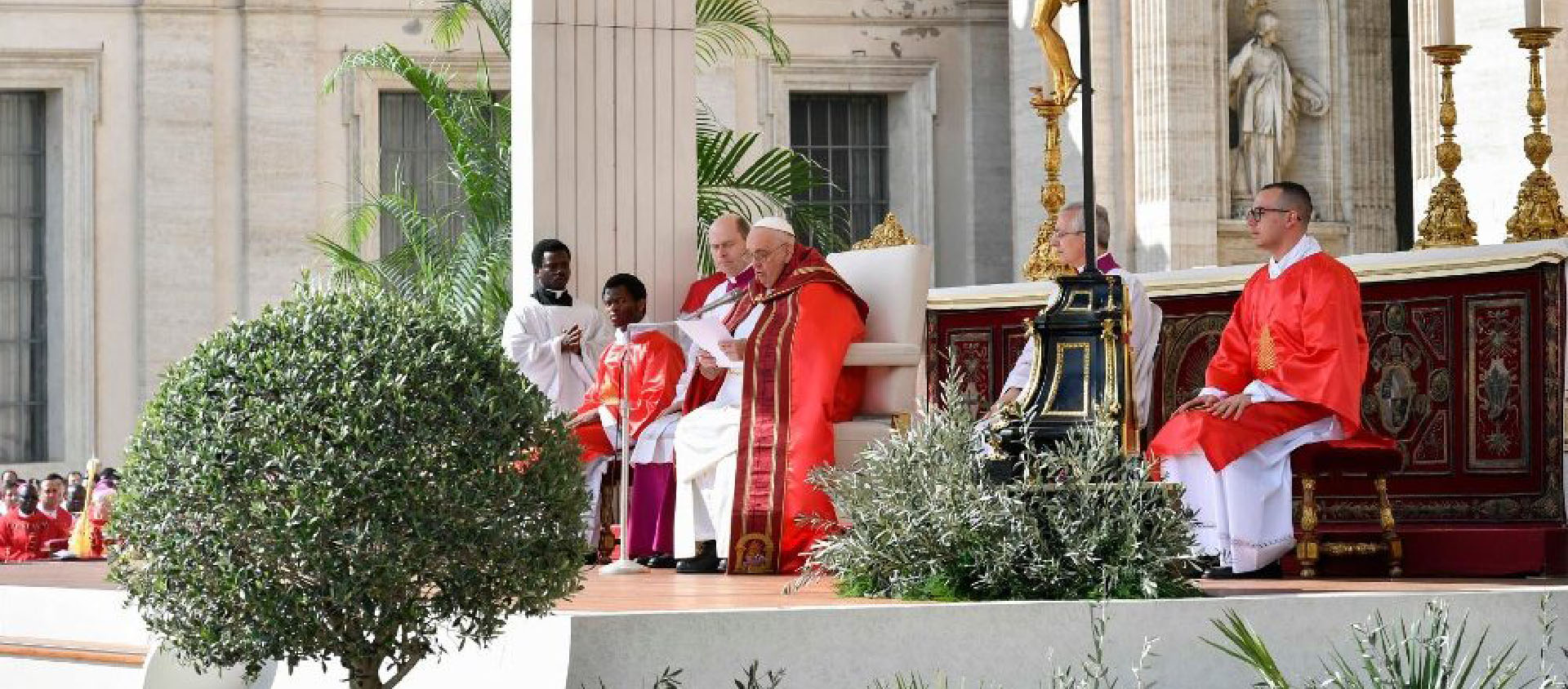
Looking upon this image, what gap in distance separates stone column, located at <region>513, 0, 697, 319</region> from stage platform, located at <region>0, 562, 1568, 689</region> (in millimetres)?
3548

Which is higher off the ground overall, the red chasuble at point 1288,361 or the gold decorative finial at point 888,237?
the gold decorative finial at point 888,237

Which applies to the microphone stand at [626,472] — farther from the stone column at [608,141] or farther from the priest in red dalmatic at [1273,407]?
the priest in red dalmatic at [1273,407]

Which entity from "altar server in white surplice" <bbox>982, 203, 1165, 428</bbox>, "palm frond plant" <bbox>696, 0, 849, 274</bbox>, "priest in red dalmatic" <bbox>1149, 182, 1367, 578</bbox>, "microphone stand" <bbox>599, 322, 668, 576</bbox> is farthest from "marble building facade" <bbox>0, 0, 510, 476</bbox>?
"priest in red dalmatic" <bbox>1149, 182, 1367, 578</bbox>

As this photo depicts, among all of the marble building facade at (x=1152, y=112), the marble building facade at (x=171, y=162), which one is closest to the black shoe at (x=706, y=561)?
the marble building facade at (x=1152, y=112)

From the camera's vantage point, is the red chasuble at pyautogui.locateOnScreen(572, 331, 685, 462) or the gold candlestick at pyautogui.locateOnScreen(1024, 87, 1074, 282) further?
the gold candlestick at pyautogui.locateOnScreen(1024, 87, 1074, 282)

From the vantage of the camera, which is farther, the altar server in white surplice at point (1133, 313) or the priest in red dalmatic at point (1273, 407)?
the altar server in white surplice at point (1133, 313)

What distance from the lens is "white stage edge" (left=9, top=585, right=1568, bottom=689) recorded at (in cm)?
639

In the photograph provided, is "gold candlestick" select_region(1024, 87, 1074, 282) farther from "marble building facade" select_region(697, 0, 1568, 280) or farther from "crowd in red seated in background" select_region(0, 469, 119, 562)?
"crowd in red seated in background" select_region(0, 469, 119, 562)

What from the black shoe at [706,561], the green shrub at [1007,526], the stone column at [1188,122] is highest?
the stone column at [1188,122]

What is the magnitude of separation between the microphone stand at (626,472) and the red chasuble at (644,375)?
0.03 m

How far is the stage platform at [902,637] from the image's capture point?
640 centimetres

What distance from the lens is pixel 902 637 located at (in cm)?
659

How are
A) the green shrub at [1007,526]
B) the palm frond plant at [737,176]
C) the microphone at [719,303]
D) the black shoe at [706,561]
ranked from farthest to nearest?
the palm frond plant at [737,176] → the microphone at [719,303] → the black shoe at [706,561] → the green shrub at [1007,526]

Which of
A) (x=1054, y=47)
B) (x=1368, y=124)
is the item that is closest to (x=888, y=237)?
(x=1054, y=47)
